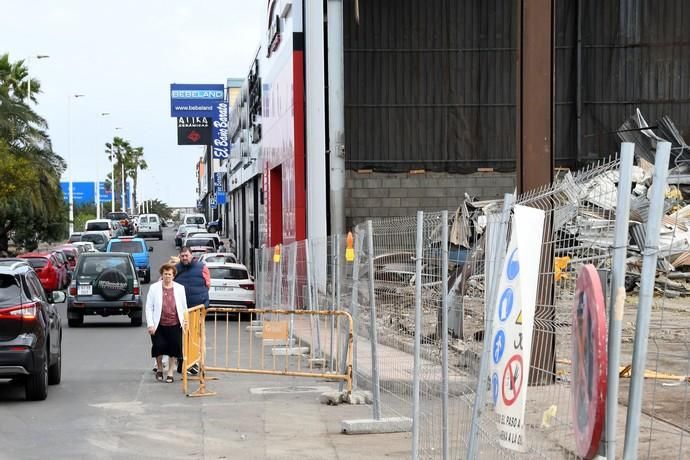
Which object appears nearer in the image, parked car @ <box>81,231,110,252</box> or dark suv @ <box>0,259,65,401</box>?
dark suv @ <box>0,259,65,401</box>

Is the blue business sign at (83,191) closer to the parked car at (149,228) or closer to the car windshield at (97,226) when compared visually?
the parked car at (149,228)

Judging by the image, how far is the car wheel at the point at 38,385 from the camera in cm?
1415

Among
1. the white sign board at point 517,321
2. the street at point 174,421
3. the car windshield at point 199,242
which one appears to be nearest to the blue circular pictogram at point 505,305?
the white sign board at point 517,321

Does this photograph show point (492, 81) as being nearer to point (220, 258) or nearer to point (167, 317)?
point (220, 258)

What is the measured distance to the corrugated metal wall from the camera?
34625 mm

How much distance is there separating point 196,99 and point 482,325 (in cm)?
7178

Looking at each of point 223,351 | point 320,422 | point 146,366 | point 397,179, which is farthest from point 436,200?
point 320,422

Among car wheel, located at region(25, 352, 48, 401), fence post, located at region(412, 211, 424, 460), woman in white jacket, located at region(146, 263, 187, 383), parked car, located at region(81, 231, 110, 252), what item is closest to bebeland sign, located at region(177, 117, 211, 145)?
parked car, located at region(81, 231, 110, 252)

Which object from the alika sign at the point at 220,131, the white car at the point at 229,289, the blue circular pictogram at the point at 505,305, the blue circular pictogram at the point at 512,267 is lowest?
the white car at the point at 229,289

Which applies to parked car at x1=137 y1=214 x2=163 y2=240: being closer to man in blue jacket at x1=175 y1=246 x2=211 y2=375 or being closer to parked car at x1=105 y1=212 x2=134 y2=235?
parked car at x1=105 y1=212 x2=134 y2=235

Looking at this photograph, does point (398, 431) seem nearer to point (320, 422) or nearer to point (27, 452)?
point (320, 422)

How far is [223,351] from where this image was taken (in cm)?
2195

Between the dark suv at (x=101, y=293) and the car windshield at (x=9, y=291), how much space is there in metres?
14.1

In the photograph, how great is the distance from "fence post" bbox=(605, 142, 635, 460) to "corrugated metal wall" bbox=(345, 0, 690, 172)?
98.3 feet
